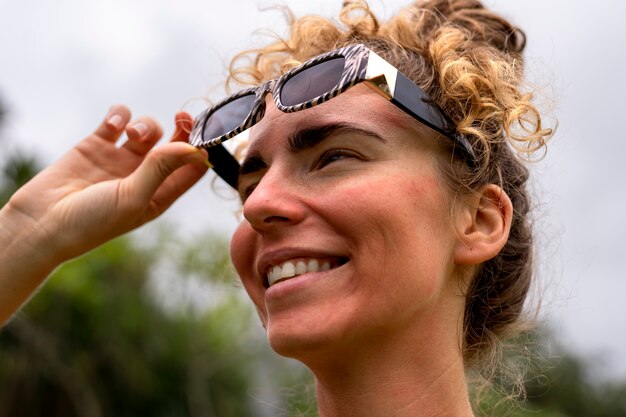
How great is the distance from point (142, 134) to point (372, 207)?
1.23 meters

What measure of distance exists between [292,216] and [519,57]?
1.20 meters

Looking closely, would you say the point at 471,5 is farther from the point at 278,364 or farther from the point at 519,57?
the point at 278,364

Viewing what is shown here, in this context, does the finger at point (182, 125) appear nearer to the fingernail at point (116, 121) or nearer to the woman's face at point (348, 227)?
the fingernail at point (116, 121)

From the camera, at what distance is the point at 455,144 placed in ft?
8.66

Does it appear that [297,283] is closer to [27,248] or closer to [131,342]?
[27,248]

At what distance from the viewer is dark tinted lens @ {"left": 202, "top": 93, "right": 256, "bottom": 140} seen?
278 cm

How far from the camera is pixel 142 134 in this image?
10.7ft

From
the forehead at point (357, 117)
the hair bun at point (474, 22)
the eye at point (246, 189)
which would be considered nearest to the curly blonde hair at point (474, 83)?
the hair bun at point (474, 22)

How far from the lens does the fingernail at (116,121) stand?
3.35 metres

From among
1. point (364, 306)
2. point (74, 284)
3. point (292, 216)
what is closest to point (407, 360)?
point (364, 306)


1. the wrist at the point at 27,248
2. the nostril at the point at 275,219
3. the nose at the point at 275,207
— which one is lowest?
the wrist at the point at 27,248

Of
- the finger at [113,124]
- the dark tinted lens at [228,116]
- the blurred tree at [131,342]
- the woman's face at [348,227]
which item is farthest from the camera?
the blurred tree at [131,342]

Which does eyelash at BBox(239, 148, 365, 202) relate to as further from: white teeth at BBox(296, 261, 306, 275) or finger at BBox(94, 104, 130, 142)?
finger at BBox(94, 104, 130, 142)

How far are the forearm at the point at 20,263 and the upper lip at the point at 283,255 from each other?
95 cm
